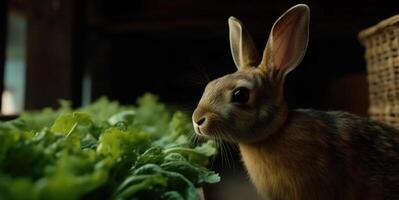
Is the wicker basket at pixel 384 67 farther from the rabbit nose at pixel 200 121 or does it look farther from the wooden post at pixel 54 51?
the wooden post at pixel 54 51

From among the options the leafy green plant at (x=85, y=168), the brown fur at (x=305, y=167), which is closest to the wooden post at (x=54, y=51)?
the leafy green plant at (x=85, y=168)

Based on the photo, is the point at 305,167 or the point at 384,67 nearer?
the point at 305,167

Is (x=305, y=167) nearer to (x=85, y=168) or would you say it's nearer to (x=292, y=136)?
(x=292, y=136)

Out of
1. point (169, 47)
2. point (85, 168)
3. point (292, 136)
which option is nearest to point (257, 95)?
point (292, 136)

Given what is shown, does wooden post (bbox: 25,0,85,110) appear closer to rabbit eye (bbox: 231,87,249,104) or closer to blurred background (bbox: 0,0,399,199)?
blurred background (bbox: 0,0,399,199)

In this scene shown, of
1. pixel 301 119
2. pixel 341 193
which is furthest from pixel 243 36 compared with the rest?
pixel 341 193

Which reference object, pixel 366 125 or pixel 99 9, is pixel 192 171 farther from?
pixel 99 9

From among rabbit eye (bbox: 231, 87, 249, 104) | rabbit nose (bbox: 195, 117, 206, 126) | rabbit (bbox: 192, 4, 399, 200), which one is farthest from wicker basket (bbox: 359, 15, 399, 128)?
rabbit nose (bbox: 195, 117, 206, 126)
